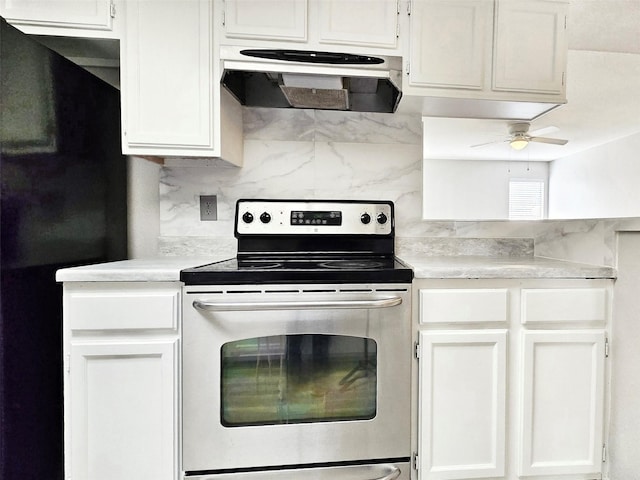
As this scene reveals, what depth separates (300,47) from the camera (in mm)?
1407

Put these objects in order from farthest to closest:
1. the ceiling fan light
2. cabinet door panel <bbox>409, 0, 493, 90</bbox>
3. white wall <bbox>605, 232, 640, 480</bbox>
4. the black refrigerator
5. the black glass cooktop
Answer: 1. the ceiling fan light
2. cabinet door panel <bbox>409, 0, 493, 90</bbox>
3. white wall <bbox>605, 232, 640, 480</bbox>
4. the black glass cooktop
5. the black refrigerator

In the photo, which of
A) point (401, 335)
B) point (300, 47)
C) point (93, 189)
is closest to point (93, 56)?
point (93, 189)

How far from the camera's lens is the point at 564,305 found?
4.43 ft

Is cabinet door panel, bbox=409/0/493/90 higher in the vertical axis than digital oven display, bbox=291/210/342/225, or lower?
higher

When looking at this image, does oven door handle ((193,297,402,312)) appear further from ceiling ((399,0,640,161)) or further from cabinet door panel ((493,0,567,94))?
cabinet door panel ((493,0,567,94))

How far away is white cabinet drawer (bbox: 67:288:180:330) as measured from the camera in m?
1.19

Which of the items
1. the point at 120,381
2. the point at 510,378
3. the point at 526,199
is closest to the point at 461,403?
the point at 510,378

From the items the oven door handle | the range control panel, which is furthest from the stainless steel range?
the range control panel

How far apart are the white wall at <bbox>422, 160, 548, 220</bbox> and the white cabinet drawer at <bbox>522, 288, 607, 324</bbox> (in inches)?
23.9

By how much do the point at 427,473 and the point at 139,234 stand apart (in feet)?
5.74

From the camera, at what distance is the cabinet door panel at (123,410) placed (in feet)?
3.92

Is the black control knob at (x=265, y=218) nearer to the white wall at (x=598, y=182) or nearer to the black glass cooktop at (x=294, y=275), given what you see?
the black glass cooktop at (x=294, y=275)

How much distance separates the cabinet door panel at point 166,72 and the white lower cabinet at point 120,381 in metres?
0.63

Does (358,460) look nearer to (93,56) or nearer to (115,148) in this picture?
(115,148)
